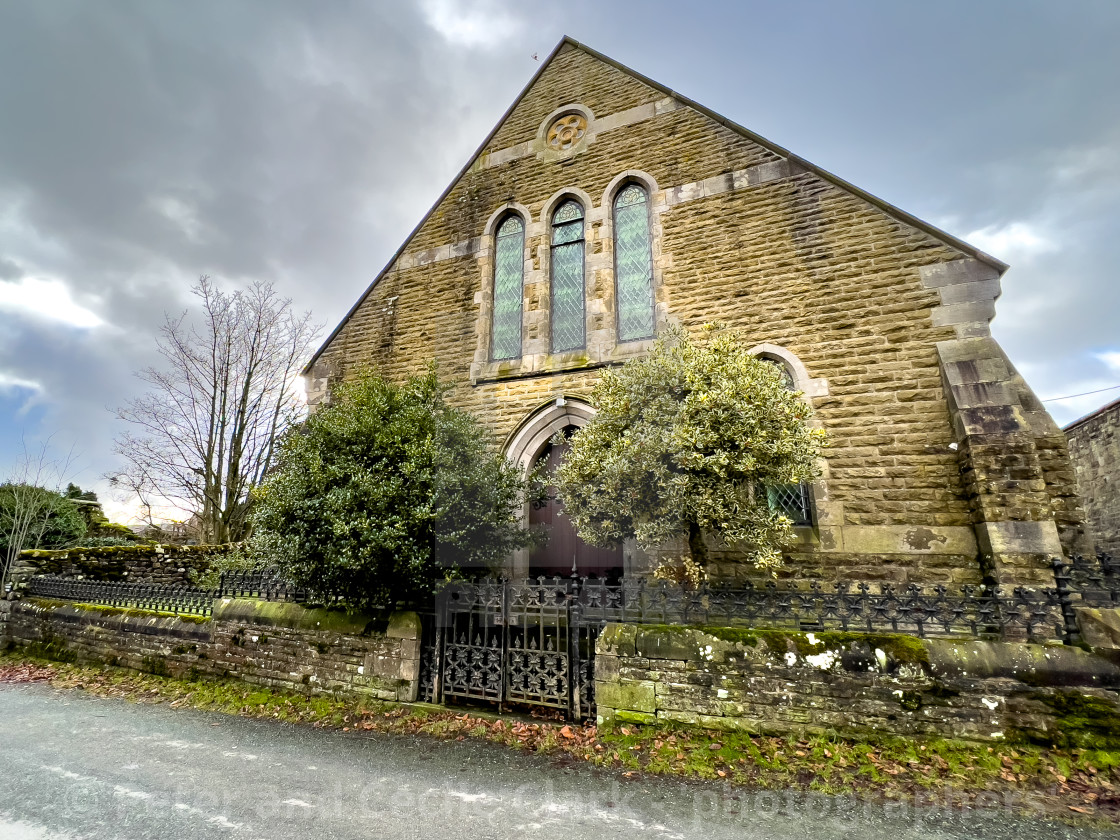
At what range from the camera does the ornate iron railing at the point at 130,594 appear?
7520 mm

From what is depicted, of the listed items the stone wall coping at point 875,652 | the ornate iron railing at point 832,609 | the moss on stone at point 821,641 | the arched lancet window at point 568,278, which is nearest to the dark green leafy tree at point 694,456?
the ornate iron railing at point 832,609

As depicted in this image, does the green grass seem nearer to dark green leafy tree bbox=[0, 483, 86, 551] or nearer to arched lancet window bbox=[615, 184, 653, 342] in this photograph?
arched lancet window bbox=[615, 184, 653, 342]

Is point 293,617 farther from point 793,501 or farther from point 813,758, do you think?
point 793,501

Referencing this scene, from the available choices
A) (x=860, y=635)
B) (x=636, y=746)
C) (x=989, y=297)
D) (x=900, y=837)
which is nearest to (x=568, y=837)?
(x=636, y=746)

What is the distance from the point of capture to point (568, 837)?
3145 millimetres

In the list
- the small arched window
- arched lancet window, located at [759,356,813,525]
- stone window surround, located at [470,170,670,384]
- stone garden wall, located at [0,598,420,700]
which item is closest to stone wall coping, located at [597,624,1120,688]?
stone garden wall, located at [0,598,420,700]

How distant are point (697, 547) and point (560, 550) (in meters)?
2.94

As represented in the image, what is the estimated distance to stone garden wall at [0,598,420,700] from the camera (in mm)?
5750

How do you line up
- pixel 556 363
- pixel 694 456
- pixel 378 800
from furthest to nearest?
1. pixel 556 363
2. pixel 694 456
3. pixel 378 800

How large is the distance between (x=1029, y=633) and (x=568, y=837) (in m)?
4.24

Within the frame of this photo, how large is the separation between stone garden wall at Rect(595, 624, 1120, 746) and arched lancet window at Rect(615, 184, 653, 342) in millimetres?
5135

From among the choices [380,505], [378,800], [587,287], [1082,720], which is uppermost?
[587,287]

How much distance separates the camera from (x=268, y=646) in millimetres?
6426

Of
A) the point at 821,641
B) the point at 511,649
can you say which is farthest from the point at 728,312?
the point at 511,649
